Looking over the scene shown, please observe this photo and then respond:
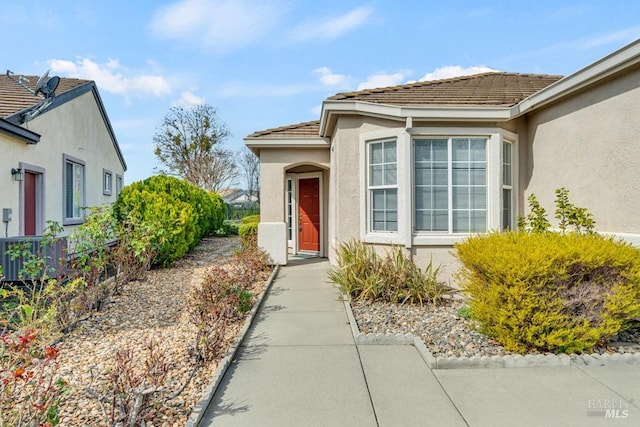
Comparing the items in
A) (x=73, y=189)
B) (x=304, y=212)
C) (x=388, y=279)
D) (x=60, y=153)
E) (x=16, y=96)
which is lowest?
(x=388, y=279)

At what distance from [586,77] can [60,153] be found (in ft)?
45.5

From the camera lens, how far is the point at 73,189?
1306 centimetres

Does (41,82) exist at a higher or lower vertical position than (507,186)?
higher

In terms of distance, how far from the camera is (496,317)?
4660mm

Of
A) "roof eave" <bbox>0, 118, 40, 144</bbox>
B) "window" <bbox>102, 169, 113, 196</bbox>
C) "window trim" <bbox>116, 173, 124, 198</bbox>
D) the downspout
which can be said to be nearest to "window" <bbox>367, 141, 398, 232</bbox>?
the downspout

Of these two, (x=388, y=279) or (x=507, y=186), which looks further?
(x=507, y=186)

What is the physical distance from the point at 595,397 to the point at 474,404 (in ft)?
4.11

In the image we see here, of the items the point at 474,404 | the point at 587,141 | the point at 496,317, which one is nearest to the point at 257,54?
the point at 587,141

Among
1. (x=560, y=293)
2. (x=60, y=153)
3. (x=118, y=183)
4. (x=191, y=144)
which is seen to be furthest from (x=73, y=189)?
(x=191, y=144)

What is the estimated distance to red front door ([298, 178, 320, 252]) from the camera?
12.8 m

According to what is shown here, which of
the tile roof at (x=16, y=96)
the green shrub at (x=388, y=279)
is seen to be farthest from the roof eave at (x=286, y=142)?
the tile roof at (x=16, y=96)

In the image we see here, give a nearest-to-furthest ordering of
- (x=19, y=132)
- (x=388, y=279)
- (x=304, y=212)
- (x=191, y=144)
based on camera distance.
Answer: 1. (x=388, y=279)
2. (x=19, y=132)
3. (x=304, y=212)
4. (x=191, y=144)

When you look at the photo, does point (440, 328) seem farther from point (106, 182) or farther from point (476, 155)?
point (106, 182)

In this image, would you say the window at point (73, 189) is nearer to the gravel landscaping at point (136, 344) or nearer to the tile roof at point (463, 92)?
the gravel landscaping at point (136, 344)
